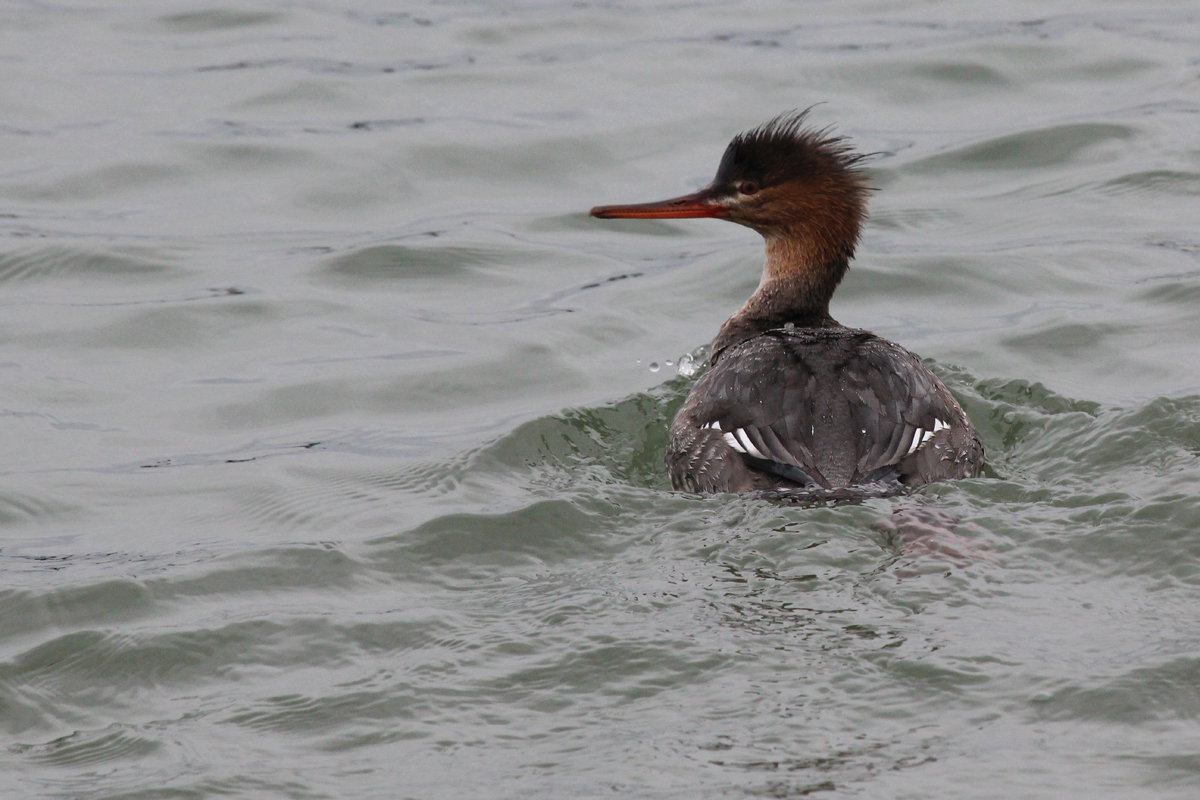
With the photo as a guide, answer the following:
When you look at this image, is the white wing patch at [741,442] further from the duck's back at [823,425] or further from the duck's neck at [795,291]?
the duck's neck at [795,291]

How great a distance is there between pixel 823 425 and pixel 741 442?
0.34m

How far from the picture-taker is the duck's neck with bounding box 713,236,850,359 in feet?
24.5

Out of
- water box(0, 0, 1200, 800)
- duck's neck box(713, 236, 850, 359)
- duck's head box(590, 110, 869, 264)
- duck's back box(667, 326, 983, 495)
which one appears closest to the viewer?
water box(0, 0, 1200, 800)

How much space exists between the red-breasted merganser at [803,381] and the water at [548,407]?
0.74ft

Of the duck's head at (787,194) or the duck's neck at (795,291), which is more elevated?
the duck's head at (787,194)

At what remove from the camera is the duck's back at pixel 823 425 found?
584cm

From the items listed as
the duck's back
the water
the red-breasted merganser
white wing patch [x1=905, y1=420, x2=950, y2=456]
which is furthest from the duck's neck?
white wing patch [x1=905, y1=420, x2=950, y2=456]

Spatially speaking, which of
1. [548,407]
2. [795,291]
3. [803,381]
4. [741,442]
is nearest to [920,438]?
[803,381]

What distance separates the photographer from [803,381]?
19.9ft

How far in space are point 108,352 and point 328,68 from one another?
198 inches

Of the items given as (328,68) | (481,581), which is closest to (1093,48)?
(328,68)

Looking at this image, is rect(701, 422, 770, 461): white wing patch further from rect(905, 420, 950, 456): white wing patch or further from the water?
rect(905, 420, 950, 456): white wing patch

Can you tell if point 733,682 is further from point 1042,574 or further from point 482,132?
point 482,132

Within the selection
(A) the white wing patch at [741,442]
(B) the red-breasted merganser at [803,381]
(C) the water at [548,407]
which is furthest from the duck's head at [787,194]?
(A) the white wing patch at [741,442]
